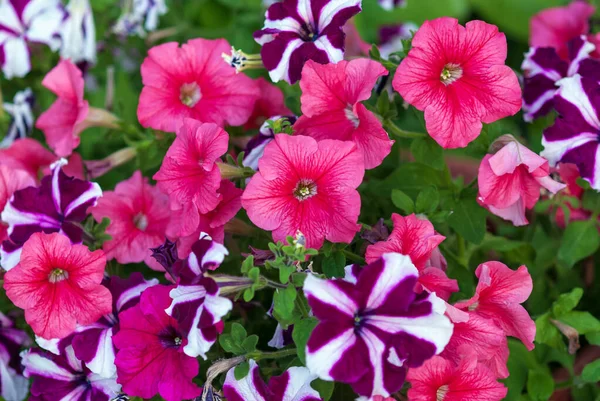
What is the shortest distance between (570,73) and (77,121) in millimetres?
694

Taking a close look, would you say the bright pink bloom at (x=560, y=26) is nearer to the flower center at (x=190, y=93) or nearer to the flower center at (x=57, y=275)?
the flower center at (x=190, y=93)

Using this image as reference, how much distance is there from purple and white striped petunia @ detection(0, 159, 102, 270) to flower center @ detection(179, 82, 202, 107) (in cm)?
19

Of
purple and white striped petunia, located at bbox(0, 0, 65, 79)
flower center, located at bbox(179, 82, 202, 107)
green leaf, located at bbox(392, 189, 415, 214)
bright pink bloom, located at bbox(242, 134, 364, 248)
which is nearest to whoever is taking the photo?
bright pink bloom, located at bbox(242, 134, 364, 248)

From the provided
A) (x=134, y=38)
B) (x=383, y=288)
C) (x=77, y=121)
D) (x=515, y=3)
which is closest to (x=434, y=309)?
(x=383, y=288)

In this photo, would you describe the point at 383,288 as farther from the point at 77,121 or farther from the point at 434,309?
the point at 77,121

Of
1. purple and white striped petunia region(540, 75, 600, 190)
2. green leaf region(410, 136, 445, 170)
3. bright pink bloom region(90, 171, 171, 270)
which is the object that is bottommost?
bright pink bloom region(90, 171, 171, 270)

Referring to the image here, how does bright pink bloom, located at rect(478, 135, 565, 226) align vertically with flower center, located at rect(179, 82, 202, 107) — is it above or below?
above

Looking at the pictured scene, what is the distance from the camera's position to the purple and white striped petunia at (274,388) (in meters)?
0.74

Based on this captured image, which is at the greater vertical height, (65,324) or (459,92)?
(459,92)

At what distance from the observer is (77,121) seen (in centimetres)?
102

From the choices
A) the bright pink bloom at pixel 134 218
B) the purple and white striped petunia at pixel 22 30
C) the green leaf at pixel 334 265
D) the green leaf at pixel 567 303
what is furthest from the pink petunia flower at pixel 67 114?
the green leaf at pixel 567 303

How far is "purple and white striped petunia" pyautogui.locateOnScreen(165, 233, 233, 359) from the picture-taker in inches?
27.8

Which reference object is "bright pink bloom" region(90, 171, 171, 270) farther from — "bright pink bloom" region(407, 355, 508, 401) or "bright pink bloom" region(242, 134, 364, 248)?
"bright pink bloom" region(407, 355, 508, 401)

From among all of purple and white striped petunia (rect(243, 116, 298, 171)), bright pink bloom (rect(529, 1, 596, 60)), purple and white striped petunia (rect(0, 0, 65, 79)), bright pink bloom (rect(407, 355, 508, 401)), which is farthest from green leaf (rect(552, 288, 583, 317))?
purple and white striped petunia (rect(0, 0, 65, 79))
